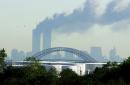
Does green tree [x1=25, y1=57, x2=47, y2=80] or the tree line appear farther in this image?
green tree [x1=25, y1=57, x2=47, y2=80]

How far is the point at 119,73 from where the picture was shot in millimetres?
41625

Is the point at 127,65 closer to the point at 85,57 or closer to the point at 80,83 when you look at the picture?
the point at 80,83

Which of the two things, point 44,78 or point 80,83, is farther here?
point 44,78

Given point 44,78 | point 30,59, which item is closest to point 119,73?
point 44,78

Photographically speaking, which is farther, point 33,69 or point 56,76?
point 33,69

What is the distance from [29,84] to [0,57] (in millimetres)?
16094

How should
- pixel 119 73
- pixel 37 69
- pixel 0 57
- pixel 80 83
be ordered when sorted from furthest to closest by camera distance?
pixel 37 69
pixel 0 57
pixel 119 73
pixel 80 83

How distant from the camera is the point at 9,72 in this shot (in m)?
52.9

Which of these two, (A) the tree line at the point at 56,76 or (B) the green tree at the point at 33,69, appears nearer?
(A) the tree line at the point at 56,76

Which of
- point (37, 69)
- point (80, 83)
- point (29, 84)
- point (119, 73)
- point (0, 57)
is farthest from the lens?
point (37, 69)

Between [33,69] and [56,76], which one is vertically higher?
[33,69]

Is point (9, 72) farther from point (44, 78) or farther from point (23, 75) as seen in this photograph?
point (44, 78)

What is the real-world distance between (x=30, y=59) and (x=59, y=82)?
28.7 meters

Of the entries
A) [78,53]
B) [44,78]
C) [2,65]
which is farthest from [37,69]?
[78,53]
